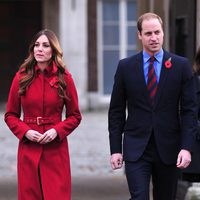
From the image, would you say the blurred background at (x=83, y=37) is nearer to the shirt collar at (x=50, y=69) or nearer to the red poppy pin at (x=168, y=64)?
the shirt collar at (x=50, y=69)

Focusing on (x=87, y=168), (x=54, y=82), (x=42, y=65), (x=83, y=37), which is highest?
(x=42, y=65)

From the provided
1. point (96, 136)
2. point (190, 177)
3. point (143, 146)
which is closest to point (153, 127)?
point (143, 146)

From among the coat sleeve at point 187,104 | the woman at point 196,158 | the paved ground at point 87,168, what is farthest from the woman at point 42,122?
the paved ground at point 87,168

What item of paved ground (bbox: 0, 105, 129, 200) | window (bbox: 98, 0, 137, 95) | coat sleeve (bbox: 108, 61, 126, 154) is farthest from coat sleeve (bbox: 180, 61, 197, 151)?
window (bbox: 98, 0, 137, 95)

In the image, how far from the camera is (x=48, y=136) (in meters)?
5.34

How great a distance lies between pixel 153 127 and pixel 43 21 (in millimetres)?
17001

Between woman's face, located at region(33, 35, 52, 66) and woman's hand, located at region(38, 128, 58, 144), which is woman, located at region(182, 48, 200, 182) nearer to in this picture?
woman's hand, located at region(38, 128, 58, 144)

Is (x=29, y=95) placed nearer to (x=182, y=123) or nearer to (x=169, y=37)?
(x=182, y=123)

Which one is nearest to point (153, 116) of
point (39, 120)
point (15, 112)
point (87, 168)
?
point (39, 120)

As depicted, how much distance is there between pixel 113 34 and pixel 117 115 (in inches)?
653

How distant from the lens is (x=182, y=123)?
207 inches

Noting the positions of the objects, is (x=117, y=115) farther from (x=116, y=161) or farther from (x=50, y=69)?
(x=50, y=69)

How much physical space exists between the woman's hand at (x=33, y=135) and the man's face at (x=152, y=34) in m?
0.96

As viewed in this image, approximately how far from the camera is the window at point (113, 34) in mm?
21656
